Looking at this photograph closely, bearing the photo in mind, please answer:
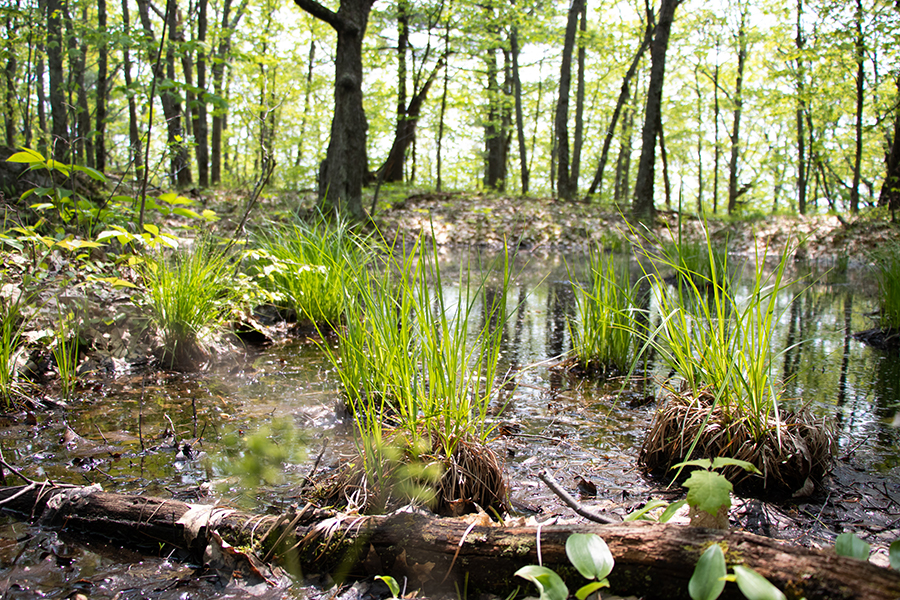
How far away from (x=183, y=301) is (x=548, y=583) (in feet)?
9.58

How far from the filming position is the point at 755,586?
83 cm

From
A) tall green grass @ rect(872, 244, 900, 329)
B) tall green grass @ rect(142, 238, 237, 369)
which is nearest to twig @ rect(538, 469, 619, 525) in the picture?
tall green grass @ rect(142, 238, 237, 369)

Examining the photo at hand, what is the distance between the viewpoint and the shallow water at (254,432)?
136 cm

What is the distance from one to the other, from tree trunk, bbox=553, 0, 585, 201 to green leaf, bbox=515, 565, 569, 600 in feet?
46.1

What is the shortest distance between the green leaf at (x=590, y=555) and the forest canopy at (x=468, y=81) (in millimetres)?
4005

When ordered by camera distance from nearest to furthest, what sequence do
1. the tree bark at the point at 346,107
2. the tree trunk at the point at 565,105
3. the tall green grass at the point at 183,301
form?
1. the tall green grass at the point at 183,301
2. the tree bark at the point at 346,107
3. the tree trunk at the point at 565,105

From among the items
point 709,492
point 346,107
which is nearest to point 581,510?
point 709,492

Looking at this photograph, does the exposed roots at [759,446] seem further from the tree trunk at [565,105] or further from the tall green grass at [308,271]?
Result: the tree trunk at [565,105]

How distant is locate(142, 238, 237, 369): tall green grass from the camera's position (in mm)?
3168

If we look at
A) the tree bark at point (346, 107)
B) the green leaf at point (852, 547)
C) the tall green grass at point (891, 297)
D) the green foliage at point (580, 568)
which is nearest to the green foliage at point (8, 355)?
the green foliage at point (580, 568)

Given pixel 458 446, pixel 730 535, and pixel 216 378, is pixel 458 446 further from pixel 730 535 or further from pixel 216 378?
pixel 216 378

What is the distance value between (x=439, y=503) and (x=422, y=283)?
0.69 m

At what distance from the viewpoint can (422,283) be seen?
1668 millimetres

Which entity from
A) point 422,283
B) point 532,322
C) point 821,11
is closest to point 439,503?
point 422,283
